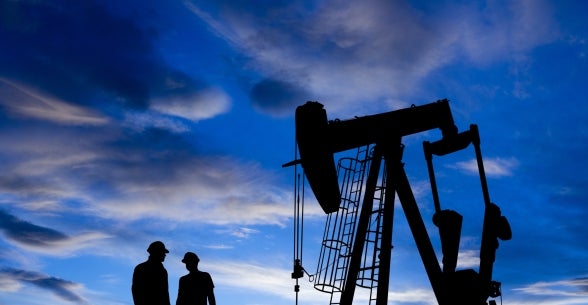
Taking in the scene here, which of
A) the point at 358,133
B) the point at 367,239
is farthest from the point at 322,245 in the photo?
the point at 358,133

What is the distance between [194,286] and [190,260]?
32 centimetres

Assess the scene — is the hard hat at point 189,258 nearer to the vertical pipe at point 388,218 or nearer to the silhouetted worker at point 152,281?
the silhouetted worker at point 152,281

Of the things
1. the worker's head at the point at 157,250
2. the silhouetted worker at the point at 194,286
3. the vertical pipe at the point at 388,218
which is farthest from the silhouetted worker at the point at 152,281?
the vertical pipe at the point at 388,218

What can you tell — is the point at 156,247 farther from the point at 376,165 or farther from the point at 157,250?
the point at 376,165

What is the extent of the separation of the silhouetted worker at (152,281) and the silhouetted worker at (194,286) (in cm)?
47

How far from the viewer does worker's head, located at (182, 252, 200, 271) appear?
557cm

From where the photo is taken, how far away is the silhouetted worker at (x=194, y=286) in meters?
5.50

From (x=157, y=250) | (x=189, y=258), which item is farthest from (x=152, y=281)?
(x=189, y=258)

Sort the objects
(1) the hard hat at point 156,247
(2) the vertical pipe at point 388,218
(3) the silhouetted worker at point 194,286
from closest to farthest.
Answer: (1) the hard hat at point 156,247, (3) the silhouetted worker at point 194,286, (2) the vertical pipe at point 388,218

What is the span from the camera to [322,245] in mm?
8508

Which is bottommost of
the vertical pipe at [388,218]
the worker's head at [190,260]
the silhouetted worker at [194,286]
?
the silhouetted worker at [194,286]

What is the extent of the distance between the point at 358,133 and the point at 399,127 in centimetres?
77

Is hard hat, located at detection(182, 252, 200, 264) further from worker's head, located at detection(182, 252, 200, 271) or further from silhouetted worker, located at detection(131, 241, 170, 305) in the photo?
silhouetted worker, located at detection(131, 241, 170, 305)

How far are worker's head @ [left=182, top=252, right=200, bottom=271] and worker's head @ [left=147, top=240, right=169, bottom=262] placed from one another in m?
0.48
